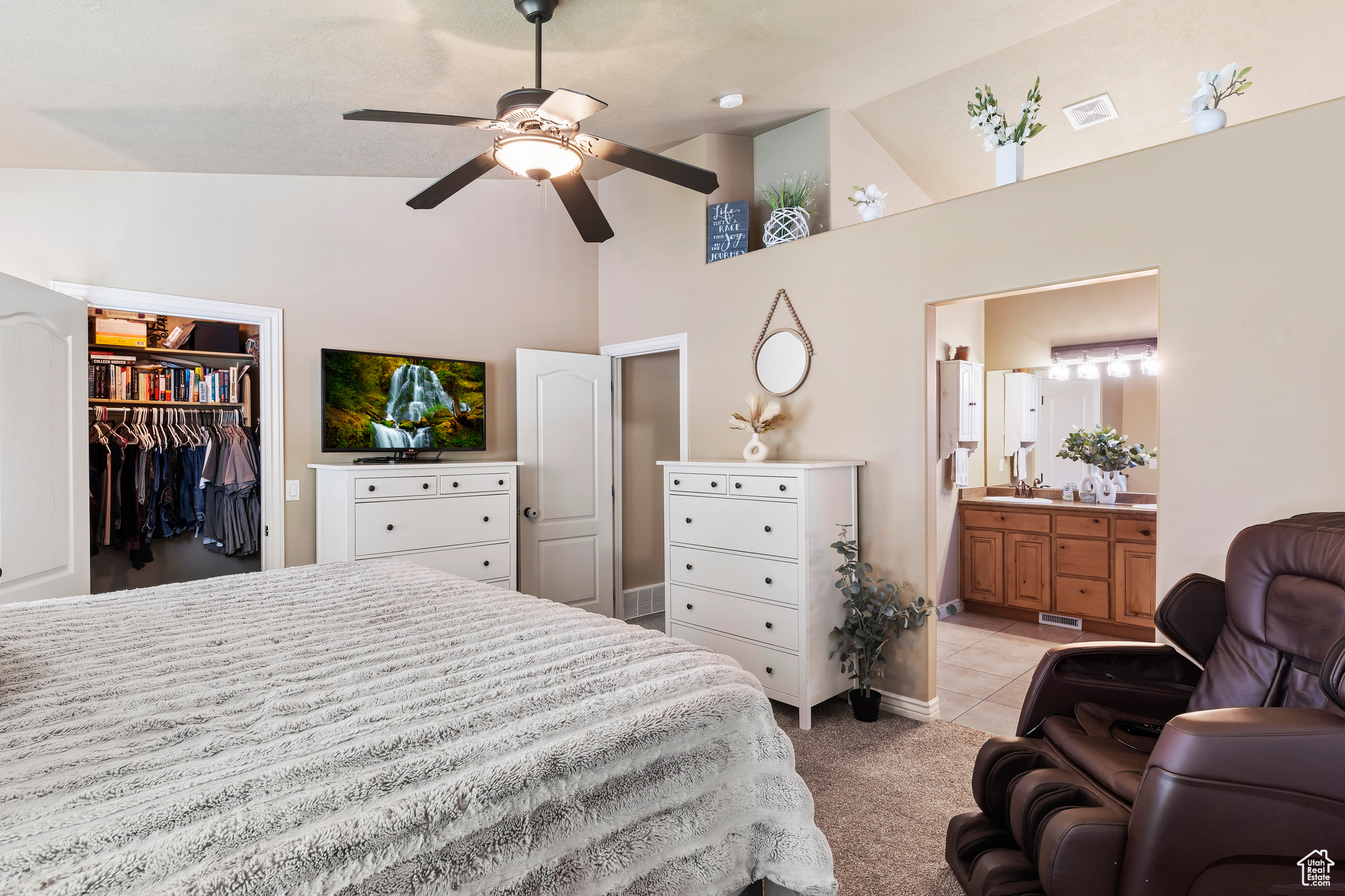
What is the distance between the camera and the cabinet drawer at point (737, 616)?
319cm

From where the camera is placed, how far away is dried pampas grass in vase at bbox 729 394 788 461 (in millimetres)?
3684

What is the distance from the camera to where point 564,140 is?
2.16m

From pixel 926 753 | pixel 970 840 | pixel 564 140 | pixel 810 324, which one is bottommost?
pixel 926 753

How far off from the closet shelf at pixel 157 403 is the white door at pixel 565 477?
80.6 inches

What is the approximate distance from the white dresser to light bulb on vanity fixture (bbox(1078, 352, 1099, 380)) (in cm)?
403

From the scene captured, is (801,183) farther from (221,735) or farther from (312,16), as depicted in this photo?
(221,735)

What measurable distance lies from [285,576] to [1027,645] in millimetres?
→ 4187

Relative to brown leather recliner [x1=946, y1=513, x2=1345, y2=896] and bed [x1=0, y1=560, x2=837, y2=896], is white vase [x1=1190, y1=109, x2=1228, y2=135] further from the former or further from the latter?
bed [x1=0, y1=560, x2=837, y2=896]

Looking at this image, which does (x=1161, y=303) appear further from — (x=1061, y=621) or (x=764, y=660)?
(x=1061, y=621)

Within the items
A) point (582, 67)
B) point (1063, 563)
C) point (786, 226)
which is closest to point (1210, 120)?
point (786, 226)

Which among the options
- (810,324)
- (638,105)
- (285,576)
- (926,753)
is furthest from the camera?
(810,324)

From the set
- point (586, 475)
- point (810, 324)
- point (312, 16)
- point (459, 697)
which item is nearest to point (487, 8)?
point (312, 16)

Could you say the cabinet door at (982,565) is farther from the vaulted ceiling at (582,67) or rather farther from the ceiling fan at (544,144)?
the ceiling fan at (544,144)

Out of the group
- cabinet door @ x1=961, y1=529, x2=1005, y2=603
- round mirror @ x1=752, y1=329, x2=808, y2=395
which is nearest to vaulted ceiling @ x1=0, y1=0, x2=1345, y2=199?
round mirror @ x1=752, y1=329, x2=808, y2=395
